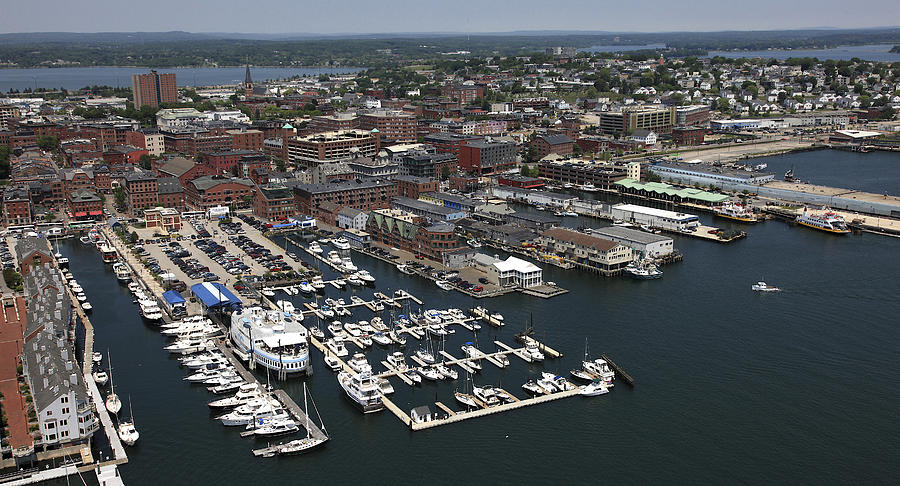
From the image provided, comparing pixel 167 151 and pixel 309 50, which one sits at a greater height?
pixel 309 50

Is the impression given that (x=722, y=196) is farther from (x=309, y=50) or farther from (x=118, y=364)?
(x=309, y=50)

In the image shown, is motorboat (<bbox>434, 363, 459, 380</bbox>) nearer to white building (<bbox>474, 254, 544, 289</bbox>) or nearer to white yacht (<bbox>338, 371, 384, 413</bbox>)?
white yacht (<bbox>338, 371, 384, 413</bbox>)

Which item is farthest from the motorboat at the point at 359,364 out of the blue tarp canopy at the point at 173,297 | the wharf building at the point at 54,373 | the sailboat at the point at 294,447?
the blue tarp canopy at the point at 173,297

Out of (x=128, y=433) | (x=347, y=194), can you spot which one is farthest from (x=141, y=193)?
(x=128, y=433)

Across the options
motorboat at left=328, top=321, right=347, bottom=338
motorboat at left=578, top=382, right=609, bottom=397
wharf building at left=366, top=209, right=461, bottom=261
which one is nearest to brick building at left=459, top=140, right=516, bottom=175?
wharf building at left=366, top=209, right=461, bottom=261

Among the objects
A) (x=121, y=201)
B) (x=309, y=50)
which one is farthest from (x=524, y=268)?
(x=309, y=50)

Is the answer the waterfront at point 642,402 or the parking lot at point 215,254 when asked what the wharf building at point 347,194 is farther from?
the waterfront at point 642,402
